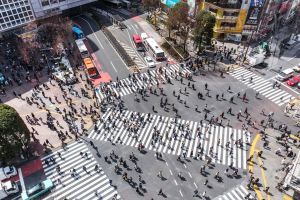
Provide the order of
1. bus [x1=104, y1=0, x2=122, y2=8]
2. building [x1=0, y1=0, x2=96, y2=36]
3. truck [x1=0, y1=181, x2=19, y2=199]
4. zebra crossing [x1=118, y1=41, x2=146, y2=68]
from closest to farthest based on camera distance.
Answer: truck [x1=0, y1=181, x2=19, y2=199], zebra crossing [x1=118, y1=41, x2=146, y2=68], building [x1=0, y1=0, x2=96, y2=36], bus [x1=104, y1=0, x2=122, y2=8]

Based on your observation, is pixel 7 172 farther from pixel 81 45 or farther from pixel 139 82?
pixel 81 45

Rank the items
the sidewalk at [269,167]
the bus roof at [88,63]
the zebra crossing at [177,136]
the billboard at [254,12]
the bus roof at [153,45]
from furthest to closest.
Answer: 1. the billboard at [254,12]
2. the bus roof at [153,45]
3. the bus roof at [88,63]
4. the zebra crossing at [177,136]
5. the sidewalk at [269,167]

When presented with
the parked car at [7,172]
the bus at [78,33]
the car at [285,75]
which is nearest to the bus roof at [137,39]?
the bus at [78,33]

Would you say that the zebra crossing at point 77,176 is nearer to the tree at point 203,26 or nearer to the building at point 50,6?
the tree at point 203,26

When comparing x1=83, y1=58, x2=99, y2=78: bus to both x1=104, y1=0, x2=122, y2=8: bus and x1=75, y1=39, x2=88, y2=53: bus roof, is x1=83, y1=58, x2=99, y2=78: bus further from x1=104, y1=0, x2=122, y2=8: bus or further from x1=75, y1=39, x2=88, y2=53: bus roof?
x1=104, y1=0, x2=122, y2=8: bus

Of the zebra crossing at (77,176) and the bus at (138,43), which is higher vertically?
the bus at (138,43)

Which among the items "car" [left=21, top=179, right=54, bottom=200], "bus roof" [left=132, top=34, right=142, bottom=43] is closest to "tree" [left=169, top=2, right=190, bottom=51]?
"bus roof" [left=132, top=34, right=142, bottom=43]

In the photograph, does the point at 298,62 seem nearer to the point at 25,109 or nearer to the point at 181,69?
the point at 181,69
